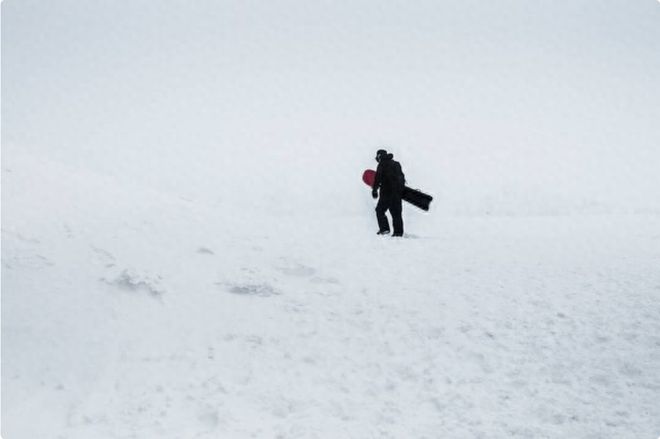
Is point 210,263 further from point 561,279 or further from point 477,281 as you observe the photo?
point 561,279

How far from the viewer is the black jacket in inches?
519

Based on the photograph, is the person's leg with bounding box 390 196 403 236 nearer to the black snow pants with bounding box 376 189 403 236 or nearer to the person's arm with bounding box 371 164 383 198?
the black snow pants with bounding box 376 189 403 236

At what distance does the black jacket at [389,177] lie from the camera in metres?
13.2

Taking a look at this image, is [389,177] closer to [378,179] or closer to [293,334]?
[378,179]

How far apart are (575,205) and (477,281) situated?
69.3 m

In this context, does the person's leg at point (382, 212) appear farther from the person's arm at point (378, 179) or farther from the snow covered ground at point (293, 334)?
the snow covered ground at point (293, 334)

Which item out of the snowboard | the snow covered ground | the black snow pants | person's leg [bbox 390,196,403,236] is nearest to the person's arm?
the snowboard

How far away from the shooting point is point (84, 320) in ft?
20.4

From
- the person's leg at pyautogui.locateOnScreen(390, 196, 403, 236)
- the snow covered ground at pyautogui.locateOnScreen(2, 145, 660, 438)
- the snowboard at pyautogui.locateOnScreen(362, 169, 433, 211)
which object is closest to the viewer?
the snow covered ground at pyautogui.locateOnScreen(2, 145, 660, 438)

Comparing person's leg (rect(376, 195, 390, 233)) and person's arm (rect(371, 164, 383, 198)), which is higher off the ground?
person's arm (rect(371, 164, 383, 198))

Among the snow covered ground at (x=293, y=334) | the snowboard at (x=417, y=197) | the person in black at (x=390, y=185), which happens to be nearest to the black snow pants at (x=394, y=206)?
the person in black at (x=390, y=185)

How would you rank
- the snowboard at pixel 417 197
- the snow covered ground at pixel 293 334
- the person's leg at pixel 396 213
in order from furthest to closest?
1. the snowboard at pixel 417 197
2. the person's leg at pixel 396 213
3. the snow covered ground at pixel 293 334

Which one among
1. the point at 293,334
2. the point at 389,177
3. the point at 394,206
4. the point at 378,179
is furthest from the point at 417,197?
the point at 293,334

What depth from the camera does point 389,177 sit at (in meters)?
13.2
